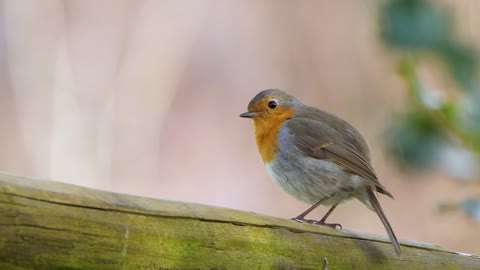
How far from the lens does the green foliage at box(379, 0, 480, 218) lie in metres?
2.18

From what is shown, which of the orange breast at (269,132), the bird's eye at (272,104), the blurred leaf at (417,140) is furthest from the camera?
the bird's eye at (272,104)

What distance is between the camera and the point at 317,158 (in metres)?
3.08

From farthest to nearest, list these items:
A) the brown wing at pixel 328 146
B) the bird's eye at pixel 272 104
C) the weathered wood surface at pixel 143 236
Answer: the bird's eye at pixel 272 104
the brown wing at pixel 328 146
the weathered wood surface at pixel 143 236

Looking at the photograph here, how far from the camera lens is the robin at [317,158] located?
117 inches

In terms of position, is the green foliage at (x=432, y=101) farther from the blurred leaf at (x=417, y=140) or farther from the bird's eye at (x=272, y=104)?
the bird's eye at (x=272, y=104)

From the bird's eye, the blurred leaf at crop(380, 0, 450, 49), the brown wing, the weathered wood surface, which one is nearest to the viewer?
the weathered wood surface

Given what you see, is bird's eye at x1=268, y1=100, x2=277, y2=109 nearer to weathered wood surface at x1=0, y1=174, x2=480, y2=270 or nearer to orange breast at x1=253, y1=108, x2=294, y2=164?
orange breast at x1=253, y1=108, x2=294, y2=164

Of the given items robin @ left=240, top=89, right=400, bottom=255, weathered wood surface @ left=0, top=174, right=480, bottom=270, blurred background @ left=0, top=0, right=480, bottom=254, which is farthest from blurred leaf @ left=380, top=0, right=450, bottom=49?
blurred background @ left=0, top=0, right=480, bottom=254

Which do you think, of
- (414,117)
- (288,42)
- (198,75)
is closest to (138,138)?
(198,75)

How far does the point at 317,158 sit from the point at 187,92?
3022 millimetres

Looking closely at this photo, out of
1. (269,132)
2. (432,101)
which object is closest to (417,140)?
(432,101)

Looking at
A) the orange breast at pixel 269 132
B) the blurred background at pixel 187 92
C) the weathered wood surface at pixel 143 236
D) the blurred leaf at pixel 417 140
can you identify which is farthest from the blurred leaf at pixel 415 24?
the blurred background at pixel 187 92

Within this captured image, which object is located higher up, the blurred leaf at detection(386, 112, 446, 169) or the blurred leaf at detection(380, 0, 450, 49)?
the blurred leaf at detection(380, 0, 450, 49)

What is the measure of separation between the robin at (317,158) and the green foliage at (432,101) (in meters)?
0.56
